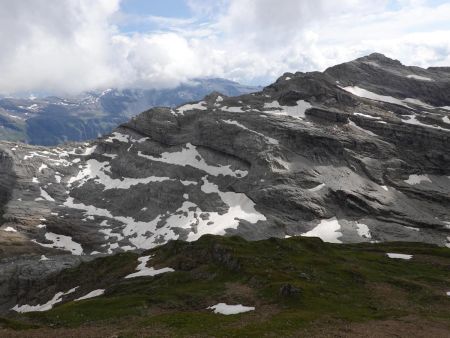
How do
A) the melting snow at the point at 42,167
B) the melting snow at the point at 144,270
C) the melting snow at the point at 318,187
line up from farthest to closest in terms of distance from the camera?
the melting snow at the point at 42,167 → the melting snow at the point at 318,187 → the melting snow at the point at 144,270

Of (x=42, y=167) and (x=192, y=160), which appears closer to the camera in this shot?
(x=192, y=160)

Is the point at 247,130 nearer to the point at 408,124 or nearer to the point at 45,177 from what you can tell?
the point at 408,124

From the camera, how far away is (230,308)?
153 feet

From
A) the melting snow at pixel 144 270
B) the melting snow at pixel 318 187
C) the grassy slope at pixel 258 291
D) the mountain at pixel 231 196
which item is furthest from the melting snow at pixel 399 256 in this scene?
the melting snow at pixel 318 187

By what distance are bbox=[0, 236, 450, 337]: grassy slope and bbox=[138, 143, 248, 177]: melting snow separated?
90426 mm

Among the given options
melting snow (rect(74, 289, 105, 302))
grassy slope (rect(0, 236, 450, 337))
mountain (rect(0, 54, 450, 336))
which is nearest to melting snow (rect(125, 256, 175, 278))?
mountain (rect(0, 54, 450, 336))

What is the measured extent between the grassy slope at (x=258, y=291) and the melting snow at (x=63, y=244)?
219 ft

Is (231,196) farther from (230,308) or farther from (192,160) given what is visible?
(230,308)

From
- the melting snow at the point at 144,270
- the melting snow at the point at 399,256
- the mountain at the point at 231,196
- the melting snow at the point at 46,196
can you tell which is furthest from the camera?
the melting snow at the point at 46,196

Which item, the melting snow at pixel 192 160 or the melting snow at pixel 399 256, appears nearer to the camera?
the melting snow at pixel 399 256

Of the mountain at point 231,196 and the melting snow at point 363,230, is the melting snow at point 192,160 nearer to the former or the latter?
the mountain at point 231,196

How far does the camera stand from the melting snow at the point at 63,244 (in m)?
145

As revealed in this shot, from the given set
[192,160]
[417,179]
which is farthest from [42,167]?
[417,179]

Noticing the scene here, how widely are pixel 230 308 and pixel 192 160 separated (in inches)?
5346
